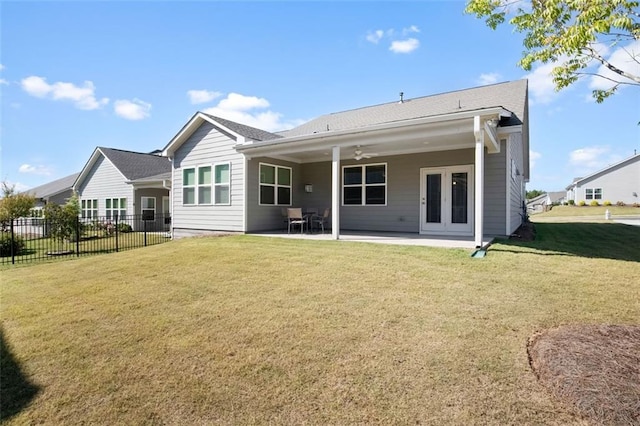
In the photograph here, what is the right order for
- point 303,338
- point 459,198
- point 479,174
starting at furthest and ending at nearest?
point 459,198 < point 479,174 < point 303,338

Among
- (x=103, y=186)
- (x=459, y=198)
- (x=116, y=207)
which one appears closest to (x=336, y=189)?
(x=459, y=198)

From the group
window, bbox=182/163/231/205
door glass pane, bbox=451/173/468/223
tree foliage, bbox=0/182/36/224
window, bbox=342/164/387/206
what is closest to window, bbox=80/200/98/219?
tree foliage, bbox=0/182/36/224

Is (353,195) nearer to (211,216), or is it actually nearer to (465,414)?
(211,216)

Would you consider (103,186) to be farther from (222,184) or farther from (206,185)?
(222,184)

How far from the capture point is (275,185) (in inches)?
486

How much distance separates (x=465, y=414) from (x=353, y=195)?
10339 millimetres

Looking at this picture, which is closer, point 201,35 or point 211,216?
point 201,35

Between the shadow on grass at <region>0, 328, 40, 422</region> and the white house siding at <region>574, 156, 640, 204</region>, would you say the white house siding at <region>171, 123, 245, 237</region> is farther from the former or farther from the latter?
the white house siding at <region>574, 156, 640, 204</region>

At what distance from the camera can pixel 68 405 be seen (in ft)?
8.83

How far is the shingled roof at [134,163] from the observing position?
20975mm

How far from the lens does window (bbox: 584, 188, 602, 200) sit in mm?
37469

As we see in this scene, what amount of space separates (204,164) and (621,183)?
43981 mm

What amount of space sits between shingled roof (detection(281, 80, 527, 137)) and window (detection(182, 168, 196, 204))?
5.11 metres

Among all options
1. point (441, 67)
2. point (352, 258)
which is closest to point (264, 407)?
point (352, 258)
